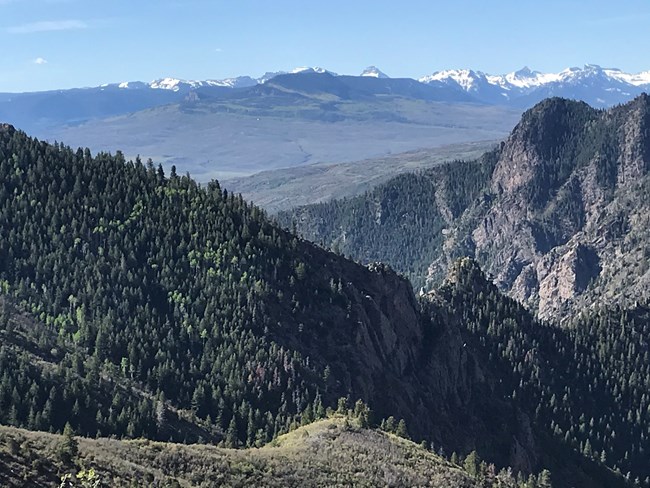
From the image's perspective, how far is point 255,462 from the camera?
111 metres

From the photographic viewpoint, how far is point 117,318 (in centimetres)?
18812

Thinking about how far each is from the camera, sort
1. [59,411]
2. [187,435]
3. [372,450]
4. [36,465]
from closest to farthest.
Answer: [36,465], [372,450], [59,411], [187,435]

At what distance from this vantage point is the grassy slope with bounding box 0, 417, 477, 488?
88.4m

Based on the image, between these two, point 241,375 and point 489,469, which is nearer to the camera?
point 489,469

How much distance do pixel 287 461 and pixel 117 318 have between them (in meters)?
83.5

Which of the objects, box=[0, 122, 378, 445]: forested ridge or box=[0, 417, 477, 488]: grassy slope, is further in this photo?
box=[0, 122, 378, 445]: forested ridge

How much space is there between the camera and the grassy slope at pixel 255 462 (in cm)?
8844

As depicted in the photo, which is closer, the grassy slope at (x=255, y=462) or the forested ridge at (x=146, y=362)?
the grassy slope at (x=255, y=462)

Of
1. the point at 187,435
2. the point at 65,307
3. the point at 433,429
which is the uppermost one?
the point at 65,307

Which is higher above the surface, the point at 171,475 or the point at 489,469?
the point at 171,475

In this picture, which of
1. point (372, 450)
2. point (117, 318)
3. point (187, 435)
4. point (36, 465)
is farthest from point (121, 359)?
point (36, 465)

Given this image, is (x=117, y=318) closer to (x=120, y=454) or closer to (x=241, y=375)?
(x=241, y=375)

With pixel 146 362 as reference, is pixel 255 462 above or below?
above

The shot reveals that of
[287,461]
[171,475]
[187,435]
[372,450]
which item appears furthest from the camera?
[187,435]
